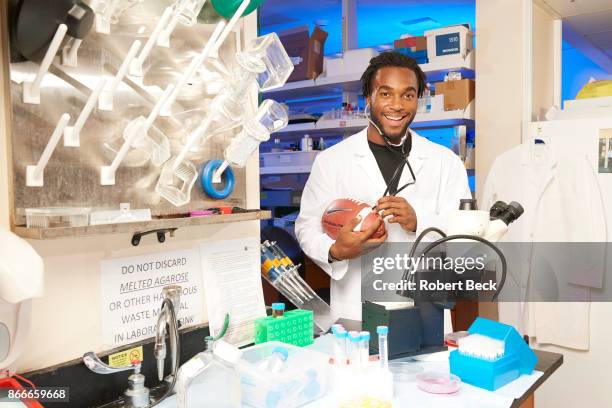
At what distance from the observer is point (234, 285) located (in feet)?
5.61

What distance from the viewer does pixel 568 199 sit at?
9.67 ft

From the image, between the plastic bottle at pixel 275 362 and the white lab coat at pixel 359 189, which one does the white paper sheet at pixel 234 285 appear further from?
the white lab coat at pixel 359 189

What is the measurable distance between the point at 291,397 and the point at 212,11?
3.63 feet

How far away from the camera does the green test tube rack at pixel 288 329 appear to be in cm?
162

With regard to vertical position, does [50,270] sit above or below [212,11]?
below

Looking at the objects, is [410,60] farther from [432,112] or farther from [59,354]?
[59,354]

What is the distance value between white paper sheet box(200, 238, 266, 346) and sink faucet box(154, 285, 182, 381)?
9.8 inches

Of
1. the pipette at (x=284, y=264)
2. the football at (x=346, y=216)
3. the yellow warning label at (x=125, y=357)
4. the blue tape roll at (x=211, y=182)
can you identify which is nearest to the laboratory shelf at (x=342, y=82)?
the football at (x=346, y=216)

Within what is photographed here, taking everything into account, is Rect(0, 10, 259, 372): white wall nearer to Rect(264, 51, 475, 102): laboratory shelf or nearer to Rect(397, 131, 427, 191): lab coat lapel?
Rect(397, 131, 427, 191): lab coat lapel

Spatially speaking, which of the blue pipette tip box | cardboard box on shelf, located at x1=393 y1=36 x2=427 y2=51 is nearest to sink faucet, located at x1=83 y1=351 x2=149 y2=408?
the blue pipette tip box

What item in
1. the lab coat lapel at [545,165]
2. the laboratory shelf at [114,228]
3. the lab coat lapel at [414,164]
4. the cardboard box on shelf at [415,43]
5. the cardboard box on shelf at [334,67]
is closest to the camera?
the laboratory shelf at [114,228]

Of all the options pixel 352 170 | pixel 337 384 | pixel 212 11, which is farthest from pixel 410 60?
pixel 337 384

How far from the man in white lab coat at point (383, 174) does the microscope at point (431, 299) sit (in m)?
0.57

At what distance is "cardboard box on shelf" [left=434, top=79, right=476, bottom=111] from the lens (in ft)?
11.2
